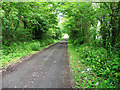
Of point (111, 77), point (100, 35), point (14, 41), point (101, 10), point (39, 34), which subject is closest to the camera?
point (111, 77)

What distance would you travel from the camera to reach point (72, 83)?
2555 mm

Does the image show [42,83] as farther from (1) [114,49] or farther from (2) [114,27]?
(2) [114,27]

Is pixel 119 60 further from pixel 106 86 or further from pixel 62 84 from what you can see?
pixel 62 84

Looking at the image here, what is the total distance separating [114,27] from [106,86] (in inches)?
90.5

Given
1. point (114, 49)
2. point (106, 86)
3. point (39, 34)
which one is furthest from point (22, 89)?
point (39, 34)

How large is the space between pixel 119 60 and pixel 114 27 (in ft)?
4.46

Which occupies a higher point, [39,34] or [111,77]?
[39,34]

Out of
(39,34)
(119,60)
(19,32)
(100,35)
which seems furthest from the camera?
(39,34)

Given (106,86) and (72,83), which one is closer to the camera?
(106,86)

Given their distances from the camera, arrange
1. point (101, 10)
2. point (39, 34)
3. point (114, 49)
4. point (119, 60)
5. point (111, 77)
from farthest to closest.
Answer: point (39, 34) → point (101, 10) → point (114, 49) → point (119, 60) → point (111, 77)

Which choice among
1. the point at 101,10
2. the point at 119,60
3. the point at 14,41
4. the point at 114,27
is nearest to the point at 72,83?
the point at 119,60

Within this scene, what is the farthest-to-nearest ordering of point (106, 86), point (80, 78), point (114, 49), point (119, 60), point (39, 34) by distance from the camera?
1. point (39, 34)
2. point (114, 49)
3. point (80, 78)
4. point (119, 60)
5. point (106, 86)

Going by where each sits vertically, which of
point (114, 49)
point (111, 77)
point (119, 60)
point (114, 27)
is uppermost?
point (114, 27)

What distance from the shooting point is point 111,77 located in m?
2.45
